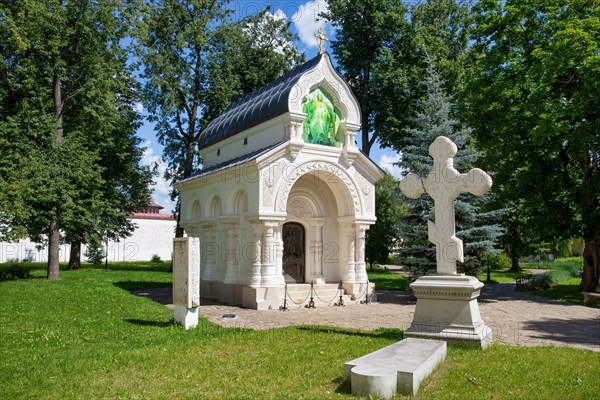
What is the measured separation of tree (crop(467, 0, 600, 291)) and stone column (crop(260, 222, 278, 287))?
9.52m

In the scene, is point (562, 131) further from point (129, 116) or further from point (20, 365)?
point (129, 116)

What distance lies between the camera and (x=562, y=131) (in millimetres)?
15961

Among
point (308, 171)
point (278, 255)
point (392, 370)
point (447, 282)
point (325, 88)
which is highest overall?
point (325, 88)

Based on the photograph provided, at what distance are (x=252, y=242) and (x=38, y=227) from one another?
40.5 feet

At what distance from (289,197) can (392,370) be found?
11.5 meters

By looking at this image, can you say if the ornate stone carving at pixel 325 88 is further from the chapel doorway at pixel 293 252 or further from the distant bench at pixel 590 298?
Result: the distant bench at pixel 590 298

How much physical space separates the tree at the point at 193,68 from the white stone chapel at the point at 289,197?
968 cm

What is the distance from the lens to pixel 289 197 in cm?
1688

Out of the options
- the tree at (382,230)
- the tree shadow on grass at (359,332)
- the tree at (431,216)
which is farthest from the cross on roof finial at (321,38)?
the tree at (382,230)

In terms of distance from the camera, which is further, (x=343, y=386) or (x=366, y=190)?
(x=366, y=190)

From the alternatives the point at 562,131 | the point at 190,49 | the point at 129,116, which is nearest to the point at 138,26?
the point at 190,49

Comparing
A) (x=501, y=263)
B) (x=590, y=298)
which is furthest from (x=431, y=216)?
(x=501, y=263)

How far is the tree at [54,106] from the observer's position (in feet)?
66.5

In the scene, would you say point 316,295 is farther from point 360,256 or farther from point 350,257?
point 360,256
